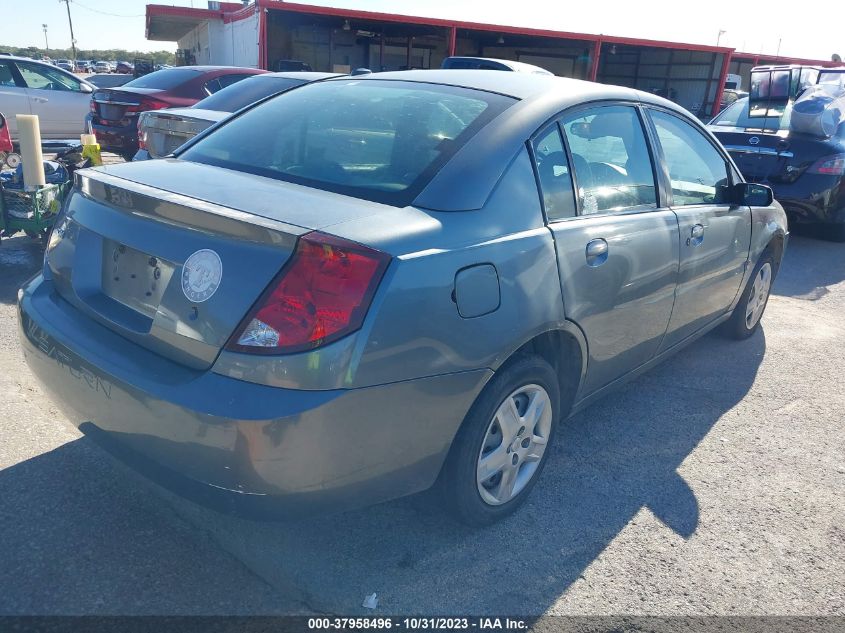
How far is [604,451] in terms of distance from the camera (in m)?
3.35

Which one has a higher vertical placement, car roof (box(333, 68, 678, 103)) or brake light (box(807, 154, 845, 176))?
car roof (box(333, 68, 678, 103))

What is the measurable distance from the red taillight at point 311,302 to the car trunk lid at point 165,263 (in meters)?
0.04

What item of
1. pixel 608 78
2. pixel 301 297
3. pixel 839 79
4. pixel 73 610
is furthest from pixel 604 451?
pixel 608 78

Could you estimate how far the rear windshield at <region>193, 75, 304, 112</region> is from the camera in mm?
7031

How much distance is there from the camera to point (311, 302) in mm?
1899

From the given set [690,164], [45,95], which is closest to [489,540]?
[690,164]

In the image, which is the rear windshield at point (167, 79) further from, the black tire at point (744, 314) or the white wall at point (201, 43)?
the white wall at point (201, 43)

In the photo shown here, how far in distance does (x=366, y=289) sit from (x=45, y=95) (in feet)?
40.9

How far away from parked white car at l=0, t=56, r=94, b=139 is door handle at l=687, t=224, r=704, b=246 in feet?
37.3

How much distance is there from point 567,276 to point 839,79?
9.82m

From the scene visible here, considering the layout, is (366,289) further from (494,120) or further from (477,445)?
(494,120)

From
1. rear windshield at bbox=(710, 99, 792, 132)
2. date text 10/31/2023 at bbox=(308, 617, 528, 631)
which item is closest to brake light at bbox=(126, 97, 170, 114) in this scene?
rear windshield at bbox=(710, 99, 792, 132)

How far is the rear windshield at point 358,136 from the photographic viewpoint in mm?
2465

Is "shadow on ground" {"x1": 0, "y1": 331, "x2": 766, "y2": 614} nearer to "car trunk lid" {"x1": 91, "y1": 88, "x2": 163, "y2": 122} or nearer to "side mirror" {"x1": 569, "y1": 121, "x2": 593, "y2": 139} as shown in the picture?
"side mirror" {"x1": 569, "y1": 121, "x2": 593, "y2": 139}
